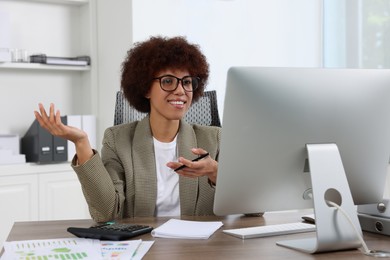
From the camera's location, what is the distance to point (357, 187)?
1.59m

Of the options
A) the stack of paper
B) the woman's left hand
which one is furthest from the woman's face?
the stack of paper

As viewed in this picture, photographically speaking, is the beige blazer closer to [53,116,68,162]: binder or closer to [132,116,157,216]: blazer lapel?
[132,116,157,216]: blazer lapel

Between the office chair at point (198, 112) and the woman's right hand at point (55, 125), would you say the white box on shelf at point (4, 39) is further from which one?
the woman's right hand at point (55, 125)

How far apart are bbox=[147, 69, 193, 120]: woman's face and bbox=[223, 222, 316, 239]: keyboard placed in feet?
1.97

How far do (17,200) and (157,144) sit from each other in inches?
70.4

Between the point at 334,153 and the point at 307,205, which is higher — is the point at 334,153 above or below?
above

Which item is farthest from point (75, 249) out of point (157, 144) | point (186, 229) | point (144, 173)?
point (157, 144)

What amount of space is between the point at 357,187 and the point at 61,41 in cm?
305

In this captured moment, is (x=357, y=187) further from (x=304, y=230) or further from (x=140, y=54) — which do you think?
(x=140, y=54)

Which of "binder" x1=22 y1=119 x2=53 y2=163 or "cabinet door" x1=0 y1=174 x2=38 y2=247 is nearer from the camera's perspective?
"cabinet door" x1=0 y1=174 x2=38 y2=247

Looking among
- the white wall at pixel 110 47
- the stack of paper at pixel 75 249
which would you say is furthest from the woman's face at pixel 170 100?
the white wall at pixel 110 47

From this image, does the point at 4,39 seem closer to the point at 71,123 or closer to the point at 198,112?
the point at 71,123

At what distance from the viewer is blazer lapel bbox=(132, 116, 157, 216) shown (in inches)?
81.7

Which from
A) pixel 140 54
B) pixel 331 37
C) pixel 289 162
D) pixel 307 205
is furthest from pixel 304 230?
pixel 331 37
